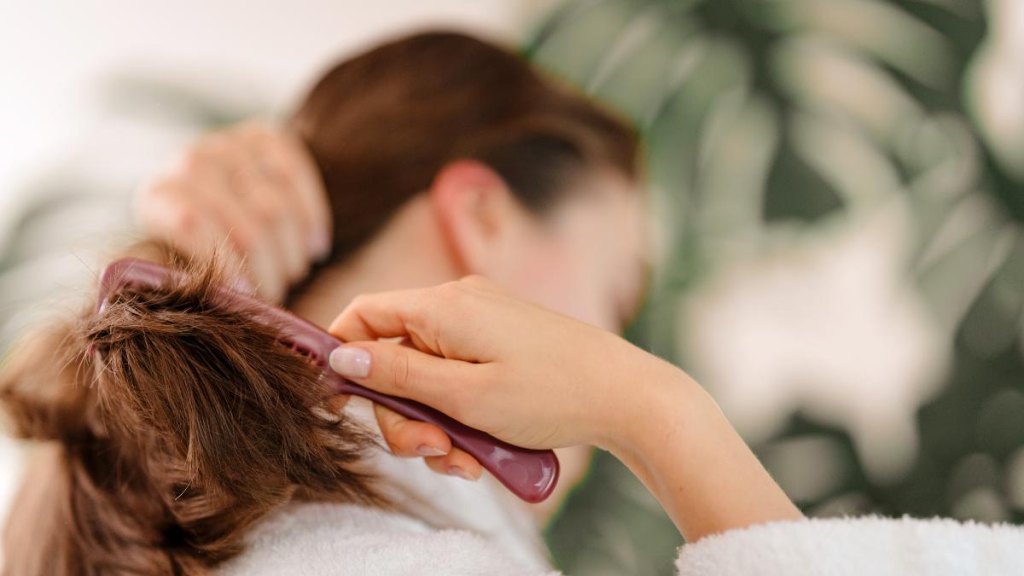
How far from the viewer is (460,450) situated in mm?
531

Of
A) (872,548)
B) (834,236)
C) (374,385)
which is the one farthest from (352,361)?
(834,236)

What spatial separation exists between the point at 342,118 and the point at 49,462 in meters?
0.49

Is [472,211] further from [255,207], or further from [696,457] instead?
[696,457]

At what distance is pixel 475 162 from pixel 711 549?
561 mm

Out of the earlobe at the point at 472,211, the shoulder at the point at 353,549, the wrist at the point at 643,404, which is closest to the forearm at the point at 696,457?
the wrist at the point at 643,404

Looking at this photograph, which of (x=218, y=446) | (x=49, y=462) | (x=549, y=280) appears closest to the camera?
(x=218, y=446)

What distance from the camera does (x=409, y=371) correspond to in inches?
19.7

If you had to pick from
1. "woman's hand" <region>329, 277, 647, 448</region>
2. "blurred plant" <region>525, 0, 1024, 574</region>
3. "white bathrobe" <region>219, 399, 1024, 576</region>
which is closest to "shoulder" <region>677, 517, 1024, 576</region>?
"white bathrobe" <region>219, 399, 1024, 576</region>

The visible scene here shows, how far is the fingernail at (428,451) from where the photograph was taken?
0.52 m

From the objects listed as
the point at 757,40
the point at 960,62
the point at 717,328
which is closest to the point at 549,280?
the point at 717,328

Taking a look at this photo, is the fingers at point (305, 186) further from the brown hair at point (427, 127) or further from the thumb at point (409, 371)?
the thumb at point (409, 371)

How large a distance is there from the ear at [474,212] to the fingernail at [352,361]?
0.40m

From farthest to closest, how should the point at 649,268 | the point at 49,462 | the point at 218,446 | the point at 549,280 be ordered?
the point at 649,268 → the point at 549,280 → the point at 49,462 → the point at 218,446

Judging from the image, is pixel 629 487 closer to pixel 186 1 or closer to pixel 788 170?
pixel 788 170
